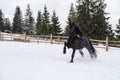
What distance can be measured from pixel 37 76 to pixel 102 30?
2821cm

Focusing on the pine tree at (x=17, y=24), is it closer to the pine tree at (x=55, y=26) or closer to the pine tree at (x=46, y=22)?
the pine tree at (x=46, y=22)

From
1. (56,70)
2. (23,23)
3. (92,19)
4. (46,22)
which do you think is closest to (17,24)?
(23,23)

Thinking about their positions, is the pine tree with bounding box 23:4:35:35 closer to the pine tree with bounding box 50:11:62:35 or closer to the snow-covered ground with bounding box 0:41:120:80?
the pine tree with bounding box 50:11:62:35

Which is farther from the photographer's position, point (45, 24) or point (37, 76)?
point (45, 24)

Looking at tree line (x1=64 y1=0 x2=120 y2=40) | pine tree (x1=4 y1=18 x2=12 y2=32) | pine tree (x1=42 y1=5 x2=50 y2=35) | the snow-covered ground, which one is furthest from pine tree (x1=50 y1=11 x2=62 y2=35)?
the snow-covered ground

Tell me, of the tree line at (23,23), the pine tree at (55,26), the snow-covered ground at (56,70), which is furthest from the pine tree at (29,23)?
the snow-covered ground at (56,70)

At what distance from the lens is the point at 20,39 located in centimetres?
2997

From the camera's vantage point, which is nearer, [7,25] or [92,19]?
[92,19]

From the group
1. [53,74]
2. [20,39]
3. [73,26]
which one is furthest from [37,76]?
[20,39]

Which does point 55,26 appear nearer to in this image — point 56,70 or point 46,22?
point 46,22

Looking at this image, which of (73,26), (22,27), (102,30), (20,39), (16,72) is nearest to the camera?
(16,72)

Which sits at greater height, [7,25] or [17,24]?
[17,24]

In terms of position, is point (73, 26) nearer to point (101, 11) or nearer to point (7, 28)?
point (101, 11)

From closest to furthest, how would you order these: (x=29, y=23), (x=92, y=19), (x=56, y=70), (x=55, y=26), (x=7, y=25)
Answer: (x=56, y=70) → (x=92, y=19) → (x=55, y=26) → (x=29, y=23) → (x=7, y=25)
